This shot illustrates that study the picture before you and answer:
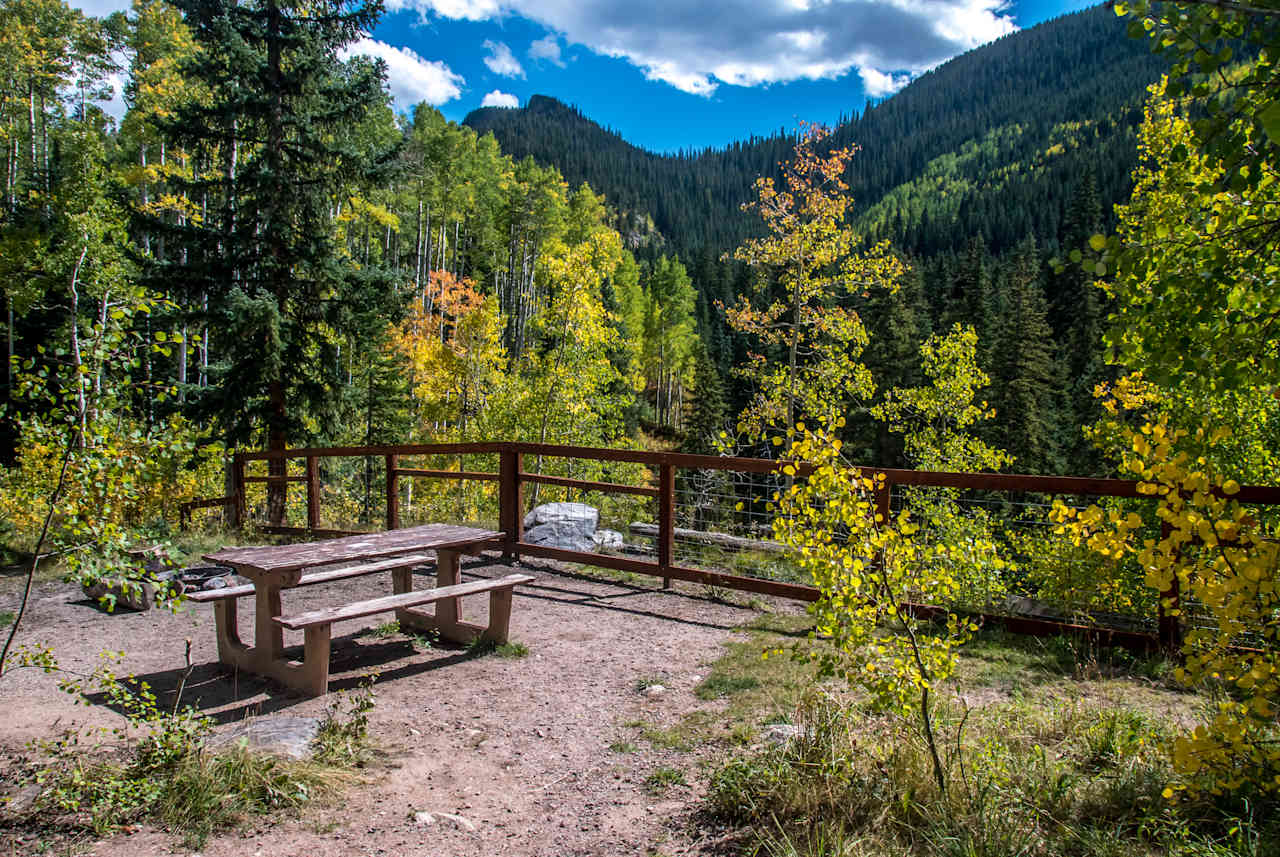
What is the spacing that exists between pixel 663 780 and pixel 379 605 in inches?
82.9

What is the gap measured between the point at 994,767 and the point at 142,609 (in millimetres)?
6627

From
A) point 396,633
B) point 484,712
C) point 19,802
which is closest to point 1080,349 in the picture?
point 396,633

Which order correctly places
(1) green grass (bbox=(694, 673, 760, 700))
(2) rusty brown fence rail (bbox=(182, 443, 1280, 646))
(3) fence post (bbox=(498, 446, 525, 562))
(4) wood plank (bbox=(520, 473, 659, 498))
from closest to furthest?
(1) green grass (bbox=(694, 673, 760, 700)) < (2) rusty brown fence rail (bbox=(182, 443, 1280, 646)) < (4) wood plank (bbox=(520, 473, 659, 498)) < (3) fence post (bbox=(498, 446, 525, 562))

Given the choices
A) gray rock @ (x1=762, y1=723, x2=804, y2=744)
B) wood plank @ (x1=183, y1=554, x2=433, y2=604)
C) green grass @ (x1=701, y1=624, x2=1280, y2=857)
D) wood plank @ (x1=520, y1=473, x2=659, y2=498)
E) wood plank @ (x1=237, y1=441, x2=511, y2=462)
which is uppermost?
wood plank @ (x1=237, y1=441, x2=511, y2=462)

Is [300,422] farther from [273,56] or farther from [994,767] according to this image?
[994,767]

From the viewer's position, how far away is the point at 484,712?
4121mm

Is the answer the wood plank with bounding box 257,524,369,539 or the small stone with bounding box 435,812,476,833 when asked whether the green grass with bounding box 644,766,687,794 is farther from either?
the wood plank with bounding box 257,524,369,539

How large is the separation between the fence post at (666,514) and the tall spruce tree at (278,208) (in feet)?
28.9

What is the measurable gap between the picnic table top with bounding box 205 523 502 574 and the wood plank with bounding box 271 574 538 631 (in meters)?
0.32

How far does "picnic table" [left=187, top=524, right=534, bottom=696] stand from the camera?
4305mm

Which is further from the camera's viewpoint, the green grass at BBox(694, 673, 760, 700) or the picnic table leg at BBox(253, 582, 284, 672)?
the picnic table leg at BBox(253, 582, 284, 672)

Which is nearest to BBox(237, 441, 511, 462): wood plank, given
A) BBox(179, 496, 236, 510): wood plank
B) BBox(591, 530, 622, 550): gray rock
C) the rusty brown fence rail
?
the rusty brown fence rail

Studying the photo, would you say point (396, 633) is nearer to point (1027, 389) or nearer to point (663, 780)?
point (663, 780)

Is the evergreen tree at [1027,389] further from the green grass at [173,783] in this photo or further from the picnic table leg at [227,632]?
the green grass at [173,783]
